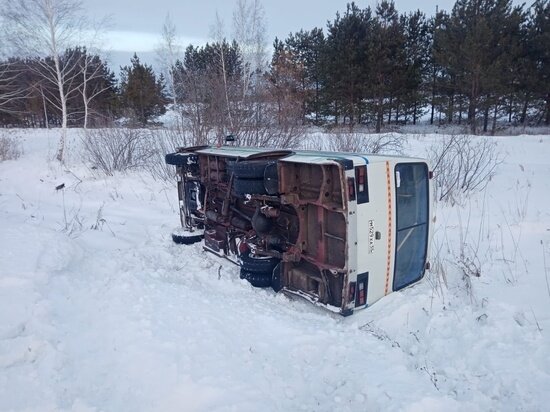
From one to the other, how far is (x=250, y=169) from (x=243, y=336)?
1667 mm

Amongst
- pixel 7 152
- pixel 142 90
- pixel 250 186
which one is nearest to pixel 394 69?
pixel 142 90

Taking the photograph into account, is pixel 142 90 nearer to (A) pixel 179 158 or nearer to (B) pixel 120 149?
(B) pixel 120 149

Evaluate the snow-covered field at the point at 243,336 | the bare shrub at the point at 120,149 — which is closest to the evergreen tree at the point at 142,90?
the bare shrub at the point at 120,149

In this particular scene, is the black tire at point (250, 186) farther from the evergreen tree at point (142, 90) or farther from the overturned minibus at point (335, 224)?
the evergreen tree at point (142, 90)

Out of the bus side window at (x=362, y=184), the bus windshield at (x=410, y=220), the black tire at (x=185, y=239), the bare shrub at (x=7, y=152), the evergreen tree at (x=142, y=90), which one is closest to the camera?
the bus side window at (x=362, y=184)

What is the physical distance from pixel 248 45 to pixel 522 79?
17.1 m

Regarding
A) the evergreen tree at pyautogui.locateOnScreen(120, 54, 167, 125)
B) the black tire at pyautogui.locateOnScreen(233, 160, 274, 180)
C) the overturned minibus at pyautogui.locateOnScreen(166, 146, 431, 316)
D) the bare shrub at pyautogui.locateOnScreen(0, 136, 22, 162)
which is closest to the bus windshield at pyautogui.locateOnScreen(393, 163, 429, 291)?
the overturned minibus at pyautogui.locateOnScreen(166, 146, 431, 316)

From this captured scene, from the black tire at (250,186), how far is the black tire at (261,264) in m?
0.73

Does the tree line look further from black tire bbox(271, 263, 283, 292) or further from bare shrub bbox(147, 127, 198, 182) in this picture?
black tire bbox(271, 263, 283, 292)

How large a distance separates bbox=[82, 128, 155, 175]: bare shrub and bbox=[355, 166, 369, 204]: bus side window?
436 inches

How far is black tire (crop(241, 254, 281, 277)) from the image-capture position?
13.6 feet

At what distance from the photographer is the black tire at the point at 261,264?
4.15 m

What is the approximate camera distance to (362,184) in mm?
3416

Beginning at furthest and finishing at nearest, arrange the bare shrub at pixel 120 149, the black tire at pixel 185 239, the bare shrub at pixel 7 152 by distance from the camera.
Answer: the bare shrub at pixel 7 152
the bare shrub at pixel 120 149
the black tire at pixel 185 239
